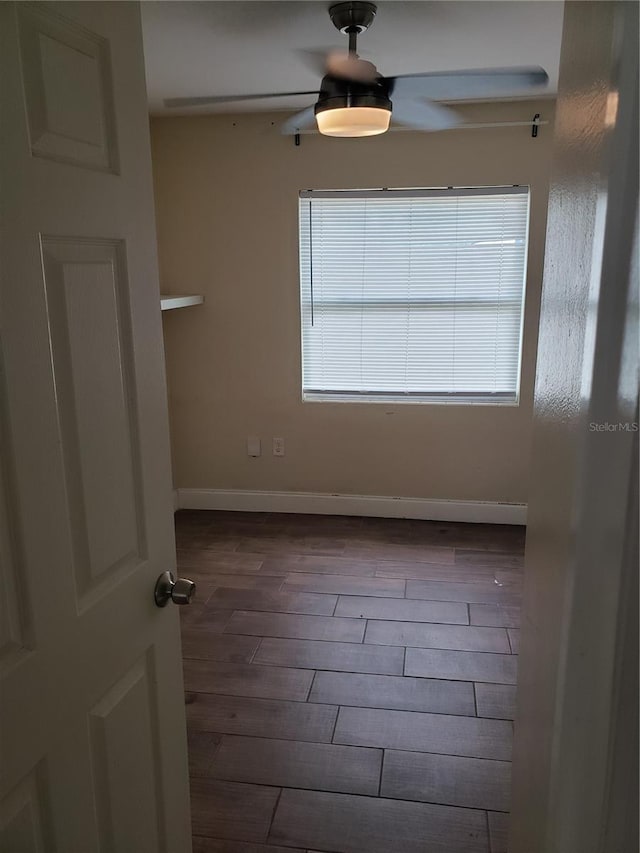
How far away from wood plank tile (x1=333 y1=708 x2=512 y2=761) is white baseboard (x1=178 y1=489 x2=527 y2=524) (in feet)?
6.32

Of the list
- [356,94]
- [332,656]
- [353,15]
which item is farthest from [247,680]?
[353,15]

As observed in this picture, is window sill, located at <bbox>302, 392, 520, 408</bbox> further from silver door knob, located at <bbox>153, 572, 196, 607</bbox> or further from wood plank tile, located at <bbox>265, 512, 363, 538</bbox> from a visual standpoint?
silver door knob, located at <bbox>153, 572, 196, 607</bbox>

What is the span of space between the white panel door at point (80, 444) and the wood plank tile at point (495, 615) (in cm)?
193

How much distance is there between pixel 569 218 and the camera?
88cm

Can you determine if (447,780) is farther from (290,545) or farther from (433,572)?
(290,545)

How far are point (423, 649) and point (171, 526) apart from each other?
1.73 metres

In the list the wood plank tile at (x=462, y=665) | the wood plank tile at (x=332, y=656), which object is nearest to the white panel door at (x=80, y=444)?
the wood plank tile at (x=332, y=656)

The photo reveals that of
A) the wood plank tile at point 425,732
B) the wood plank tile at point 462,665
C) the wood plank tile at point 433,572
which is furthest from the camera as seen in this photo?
the wood plank tile at point 433,572

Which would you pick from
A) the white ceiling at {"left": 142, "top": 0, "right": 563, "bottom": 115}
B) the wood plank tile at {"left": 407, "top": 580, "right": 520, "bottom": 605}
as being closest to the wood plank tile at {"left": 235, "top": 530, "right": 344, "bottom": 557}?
the wood plank tile at {"left": 407, "top": 580, "right": 520, "bottom": 605}

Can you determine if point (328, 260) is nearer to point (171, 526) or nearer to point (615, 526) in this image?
point (171, 526)

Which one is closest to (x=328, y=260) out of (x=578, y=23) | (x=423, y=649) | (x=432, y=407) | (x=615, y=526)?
(x=432, y=407)

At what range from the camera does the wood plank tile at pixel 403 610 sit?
2.97 m

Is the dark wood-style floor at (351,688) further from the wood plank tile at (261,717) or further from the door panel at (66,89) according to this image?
the door panel at (66,89)

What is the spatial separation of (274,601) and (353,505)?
122 centimetres
